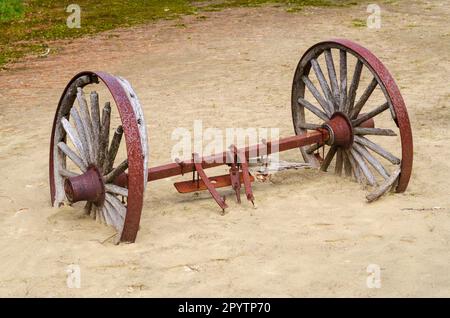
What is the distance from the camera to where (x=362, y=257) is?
5.26m

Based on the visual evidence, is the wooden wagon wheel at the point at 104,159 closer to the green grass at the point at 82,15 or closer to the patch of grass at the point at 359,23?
the green grass at the point at 82,15

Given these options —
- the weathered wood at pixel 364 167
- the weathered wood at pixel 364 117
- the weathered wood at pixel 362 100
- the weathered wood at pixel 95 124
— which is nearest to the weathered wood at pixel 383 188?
the weathered wood at pixel 364 167

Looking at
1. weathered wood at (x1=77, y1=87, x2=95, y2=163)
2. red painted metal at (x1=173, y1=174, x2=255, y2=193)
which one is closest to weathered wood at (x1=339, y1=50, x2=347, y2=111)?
red painted metal at (x1=173, y1=174, x2=255, y2=193)

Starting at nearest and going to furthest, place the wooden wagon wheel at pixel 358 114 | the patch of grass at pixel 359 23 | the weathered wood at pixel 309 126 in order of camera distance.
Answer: the wooden wagon wheel at pixel 358 114, the weathered wood at pixel 309 126, the patch of grass at pixel 359 23

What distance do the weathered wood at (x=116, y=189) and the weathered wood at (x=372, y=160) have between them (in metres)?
2.22

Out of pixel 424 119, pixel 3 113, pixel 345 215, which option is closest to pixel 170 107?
pixel 3 113

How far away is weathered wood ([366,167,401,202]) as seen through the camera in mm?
6219

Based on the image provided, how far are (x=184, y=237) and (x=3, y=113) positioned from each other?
4717 mm

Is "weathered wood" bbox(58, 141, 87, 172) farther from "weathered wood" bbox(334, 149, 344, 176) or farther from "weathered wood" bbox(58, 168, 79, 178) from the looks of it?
"weathered wood" bbox(334, 149, 344, 176)

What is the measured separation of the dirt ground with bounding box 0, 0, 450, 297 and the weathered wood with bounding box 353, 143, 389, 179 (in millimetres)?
→ 243

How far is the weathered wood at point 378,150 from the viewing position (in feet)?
20.8

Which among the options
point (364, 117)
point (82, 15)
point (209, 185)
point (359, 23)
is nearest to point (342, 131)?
point (364, 117)

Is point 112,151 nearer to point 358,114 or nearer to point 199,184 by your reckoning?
point 199,184

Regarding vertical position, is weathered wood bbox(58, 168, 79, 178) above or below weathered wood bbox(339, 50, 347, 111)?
below
